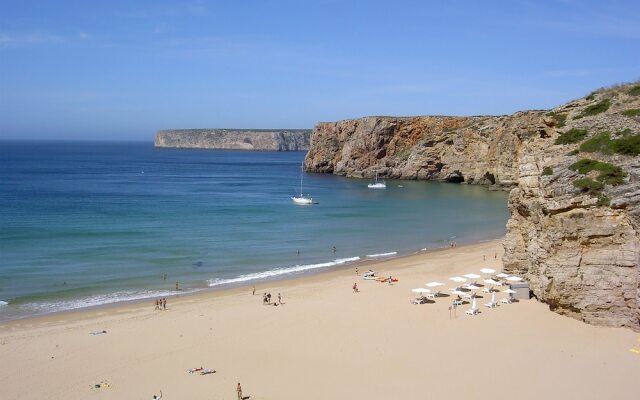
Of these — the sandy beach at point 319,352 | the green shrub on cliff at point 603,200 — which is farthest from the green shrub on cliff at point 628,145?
the sandy beach at point 319,352

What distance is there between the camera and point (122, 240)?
128 ft

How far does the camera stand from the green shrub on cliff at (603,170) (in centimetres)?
Result: 1953

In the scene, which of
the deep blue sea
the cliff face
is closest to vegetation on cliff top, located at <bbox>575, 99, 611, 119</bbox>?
the deep blue sea

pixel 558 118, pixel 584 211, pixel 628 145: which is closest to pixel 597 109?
pixel 558 118

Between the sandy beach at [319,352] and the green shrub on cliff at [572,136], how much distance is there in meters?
6.75

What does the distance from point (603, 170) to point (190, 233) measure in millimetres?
30322

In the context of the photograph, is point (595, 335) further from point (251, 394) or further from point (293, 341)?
point (251, 394)

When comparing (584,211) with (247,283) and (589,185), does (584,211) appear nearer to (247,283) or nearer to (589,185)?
(589,185)

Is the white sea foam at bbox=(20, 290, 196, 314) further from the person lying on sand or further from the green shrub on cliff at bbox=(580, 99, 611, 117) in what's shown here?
the green shrub on cliff at bbox=(580, 99, 611, 117)

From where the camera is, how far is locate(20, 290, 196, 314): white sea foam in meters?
24.5

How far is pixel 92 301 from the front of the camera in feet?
84.3

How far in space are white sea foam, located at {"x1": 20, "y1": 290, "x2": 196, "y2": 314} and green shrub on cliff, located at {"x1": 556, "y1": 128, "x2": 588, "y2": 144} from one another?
60.9 feet

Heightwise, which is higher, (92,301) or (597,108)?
(597,108)

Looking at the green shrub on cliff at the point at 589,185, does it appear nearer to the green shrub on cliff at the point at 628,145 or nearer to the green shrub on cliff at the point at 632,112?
the green shrub on cliff at the point at 628,145
